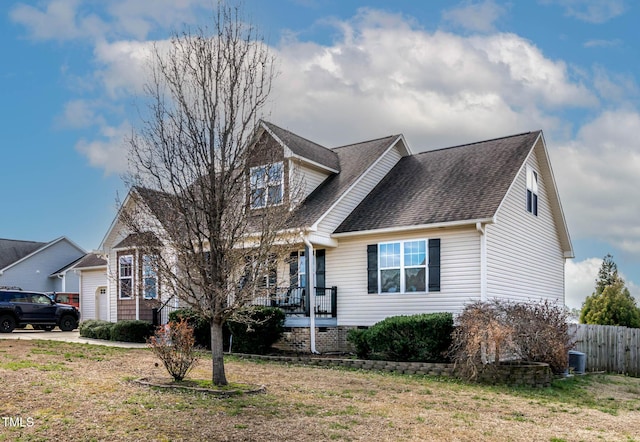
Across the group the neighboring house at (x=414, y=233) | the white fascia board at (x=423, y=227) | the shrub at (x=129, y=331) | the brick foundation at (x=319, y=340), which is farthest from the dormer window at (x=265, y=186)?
the shrub at (x=129, y=331)

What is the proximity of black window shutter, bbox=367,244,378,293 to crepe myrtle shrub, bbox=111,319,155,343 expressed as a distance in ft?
26.7

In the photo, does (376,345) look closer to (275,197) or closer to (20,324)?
(275,197)

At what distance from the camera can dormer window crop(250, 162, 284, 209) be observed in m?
11.5

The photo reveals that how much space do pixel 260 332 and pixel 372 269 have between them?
3.89 metres

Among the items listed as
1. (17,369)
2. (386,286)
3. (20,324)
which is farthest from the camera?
(20,324)

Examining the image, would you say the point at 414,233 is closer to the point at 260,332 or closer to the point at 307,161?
the point at 307,161

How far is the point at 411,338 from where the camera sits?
16062 mm

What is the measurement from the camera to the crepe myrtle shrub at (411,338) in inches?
622

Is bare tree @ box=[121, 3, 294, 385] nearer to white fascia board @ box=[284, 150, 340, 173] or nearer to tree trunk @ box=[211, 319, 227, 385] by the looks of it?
tree trunk @ box=[211, 319, 227, 385]

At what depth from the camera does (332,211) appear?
1941 cm

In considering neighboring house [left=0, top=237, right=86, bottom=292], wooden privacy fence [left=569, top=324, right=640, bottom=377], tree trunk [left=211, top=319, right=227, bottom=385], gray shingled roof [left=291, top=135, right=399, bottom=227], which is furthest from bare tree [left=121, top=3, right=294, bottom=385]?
neighboring house [left=0, top=237, right=86, bottom=292]

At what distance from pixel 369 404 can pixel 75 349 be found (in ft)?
32.2

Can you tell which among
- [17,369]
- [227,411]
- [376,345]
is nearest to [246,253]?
[227,411]

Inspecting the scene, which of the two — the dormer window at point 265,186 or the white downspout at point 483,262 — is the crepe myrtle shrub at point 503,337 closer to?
the white downspout at point 483,262
